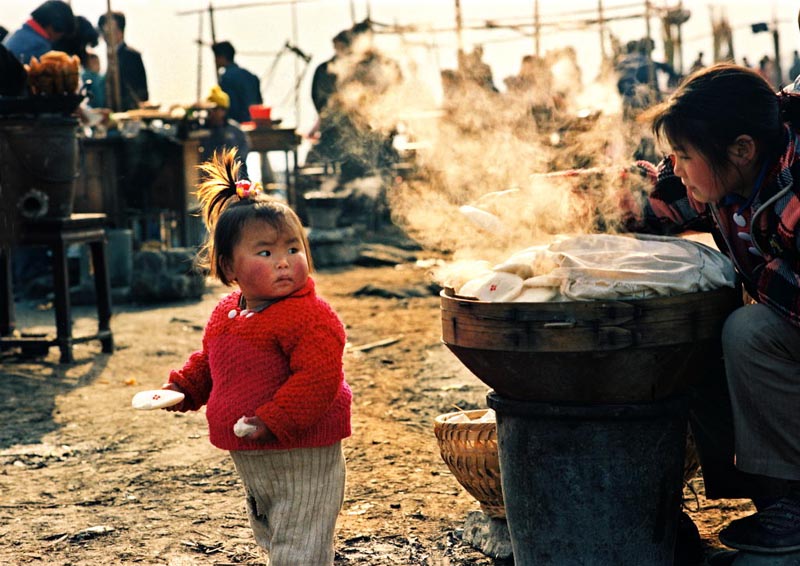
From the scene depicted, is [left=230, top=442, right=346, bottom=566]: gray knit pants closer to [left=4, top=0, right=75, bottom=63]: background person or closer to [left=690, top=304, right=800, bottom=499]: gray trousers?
[left=690, top=304, right=800, bottom=499]: gray trousers

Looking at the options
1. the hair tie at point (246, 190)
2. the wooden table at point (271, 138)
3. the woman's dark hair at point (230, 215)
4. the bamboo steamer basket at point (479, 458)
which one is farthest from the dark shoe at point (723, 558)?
the wooden table at point (271, 138)

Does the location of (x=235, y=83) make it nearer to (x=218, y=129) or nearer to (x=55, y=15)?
(x=218, y=129)

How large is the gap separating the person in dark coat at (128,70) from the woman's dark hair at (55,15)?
11.4ft

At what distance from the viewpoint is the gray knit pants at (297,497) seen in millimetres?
2980

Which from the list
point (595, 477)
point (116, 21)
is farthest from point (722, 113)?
point (116, 21)

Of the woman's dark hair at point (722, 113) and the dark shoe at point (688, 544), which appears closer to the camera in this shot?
the woman's dark hair at point (722, 113)

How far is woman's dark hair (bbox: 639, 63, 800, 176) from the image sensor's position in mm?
3027

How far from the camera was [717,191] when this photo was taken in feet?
10.3

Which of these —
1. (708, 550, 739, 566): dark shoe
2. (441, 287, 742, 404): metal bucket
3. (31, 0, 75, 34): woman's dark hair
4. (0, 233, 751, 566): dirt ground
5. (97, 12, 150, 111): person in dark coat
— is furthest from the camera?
(97, 12, 150, 111): person in dark coat

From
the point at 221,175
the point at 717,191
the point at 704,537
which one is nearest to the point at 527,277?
the point at 717,191

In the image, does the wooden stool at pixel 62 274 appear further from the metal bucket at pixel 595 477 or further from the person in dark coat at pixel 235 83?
the person in dark coat at pixel 235 83

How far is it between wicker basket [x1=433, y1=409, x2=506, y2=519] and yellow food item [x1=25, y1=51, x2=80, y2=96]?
4521mm

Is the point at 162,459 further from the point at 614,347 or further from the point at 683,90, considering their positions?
the point at 683,90

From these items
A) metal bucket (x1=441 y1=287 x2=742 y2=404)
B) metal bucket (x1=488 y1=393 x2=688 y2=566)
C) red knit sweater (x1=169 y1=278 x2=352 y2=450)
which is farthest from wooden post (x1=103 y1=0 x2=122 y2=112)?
metal bucket (x1=488 y1=393 x2=688 y2=566)
